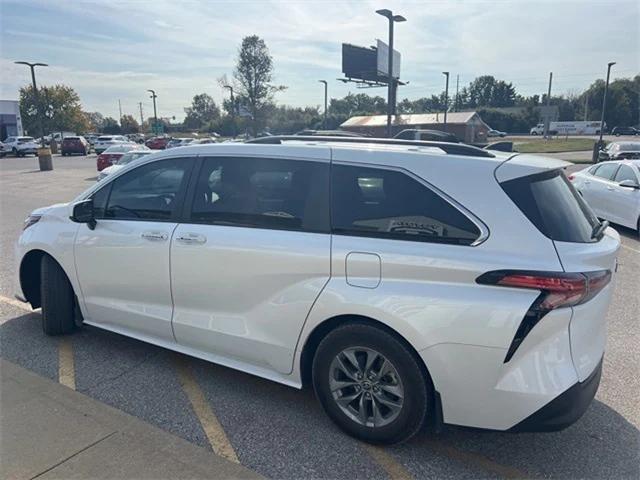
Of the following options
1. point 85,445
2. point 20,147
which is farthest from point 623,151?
point 20,147

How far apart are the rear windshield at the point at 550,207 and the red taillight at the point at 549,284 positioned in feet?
0.74

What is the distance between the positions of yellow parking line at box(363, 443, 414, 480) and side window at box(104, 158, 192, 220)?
2096 millimetres

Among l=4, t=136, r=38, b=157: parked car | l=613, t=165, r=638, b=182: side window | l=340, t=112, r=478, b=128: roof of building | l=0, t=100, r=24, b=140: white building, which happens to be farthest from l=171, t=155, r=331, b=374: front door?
l=0, t=100, r=24, b=140: white building

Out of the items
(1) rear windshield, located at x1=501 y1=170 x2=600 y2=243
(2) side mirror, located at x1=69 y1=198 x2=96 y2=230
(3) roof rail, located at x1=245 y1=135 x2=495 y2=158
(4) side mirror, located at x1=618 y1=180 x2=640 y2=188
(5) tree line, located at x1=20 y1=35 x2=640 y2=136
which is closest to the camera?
(1) rear windshield, located at x1=501 y1=170 x2=600 y2=243

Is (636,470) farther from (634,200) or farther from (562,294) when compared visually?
(634,200)

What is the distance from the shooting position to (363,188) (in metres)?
2.87

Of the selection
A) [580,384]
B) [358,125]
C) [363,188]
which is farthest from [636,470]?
[358,125]

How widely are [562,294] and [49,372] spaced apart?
358 centimetres

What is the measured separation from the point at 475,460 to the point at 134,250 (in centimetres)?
269

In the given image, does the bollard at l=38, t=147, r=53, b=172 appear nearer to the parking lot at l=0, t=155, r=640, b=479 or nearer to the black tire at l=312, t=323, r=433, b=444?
the parking lot at l=0, t=155, r=640, b=479

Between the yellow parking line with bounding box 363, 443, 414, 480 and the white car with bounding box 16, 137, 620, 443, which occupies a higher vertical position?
the white car with bounding box 16, 137, 620, 443

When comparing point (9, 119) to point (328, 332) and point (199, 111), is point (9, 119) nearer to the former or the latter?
point (199, 111)

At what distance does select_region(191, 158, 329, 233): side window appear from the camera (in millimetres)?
2961

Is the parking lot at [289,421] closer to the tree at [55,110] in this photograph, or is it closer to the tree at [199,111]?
the tree at [55,110]
